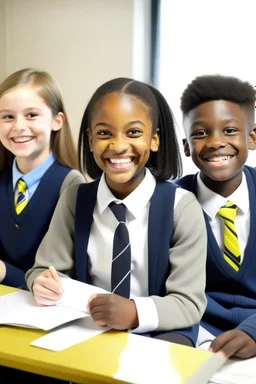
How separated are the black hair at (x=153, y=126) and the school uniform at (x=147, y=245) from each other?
63mm

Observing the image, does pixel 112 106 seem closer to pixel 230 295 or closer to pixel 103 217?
pixel 103 217

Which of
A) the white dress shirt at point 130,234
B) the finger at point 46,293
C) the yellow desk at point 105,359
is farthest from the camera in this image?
the white dress shirt at point 130,234

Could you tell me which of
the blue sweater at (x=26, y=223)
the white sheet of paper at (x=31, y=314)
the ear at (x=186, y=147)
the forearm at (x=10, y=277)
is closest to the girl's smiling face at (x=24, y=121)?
the blue sweater at (x=26, y=223)

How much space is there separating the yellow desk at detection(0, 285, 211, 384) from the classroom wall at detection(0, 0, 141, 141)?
1685mm

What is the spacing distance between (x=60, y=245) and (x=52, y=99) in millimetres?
572

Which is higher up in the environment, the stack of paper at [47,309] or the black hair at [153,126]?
the black hair at [153,126]

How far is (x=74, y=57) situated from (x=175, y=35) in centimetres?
58

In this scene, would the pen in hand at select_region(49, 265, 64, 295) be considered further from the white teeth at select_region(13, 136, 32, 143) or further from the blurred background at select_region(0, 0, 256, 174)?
the blurred background at select_region(0, 0, 256, 174)

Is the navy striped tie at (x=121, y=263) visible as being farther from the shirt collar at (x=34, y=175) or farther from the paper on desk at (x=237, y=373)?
the shirt collar at (x=34, y=175)

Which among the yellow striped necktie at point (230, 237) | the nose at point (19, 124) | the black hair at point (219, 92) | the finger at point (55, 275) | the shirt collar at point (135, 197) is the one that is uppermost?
the black hair at point (219, 92)

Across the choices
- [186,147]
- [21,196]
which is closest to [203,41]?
[186,147]

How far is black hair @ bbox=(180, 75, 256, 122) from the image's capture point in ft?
4.55

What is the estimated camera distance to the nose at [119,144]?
1.24m

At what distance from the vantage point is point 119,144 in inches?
48.8
